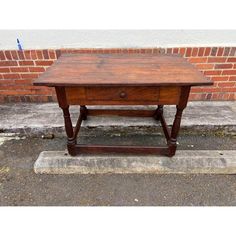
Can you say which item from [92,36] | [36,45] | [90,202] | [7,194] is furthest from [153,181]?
[36,45]

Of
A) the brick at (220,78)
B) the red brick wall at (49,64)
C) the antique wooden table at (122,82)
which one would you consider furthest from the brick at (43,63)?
the brick at (220,78)

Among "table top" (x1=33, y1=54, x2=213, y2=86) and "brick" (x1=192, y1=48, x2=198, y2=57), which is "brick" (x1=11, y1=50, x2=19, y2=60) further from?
"brick" (x1=192, y1=48, x2=198, y2=57)

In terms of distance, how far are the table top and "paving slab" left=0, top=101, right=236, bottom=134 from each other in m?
0.72

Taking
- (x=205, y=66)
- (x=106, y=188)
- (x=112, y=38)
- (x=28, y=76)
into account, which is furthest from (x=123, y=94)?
(x=28, y=76)

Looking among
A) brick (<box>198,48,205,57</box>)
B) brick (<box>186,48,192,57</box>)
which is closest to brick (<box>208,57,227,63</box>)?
brick (<box>198,48,205,57</box>)

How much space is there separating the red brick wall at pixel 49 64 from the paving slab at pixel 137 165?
3.29 ft

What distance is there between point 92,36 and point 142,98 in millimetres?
1299

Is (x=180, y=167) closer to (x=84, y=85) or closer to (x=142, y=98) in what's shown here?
(x=142, y=98)

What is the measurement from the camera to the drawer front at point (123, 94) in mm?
1675

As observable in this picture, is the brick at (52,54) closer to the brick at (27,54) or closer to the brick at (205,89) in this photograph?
the brick at (27,54)

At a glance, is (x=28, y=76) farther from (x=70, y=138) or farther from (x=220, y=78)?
(x=220, y=78)

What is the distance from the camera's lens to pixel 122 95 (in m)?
1.68

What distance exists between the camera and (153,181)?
1.98 metres

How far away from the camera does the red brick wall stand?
255 cm
